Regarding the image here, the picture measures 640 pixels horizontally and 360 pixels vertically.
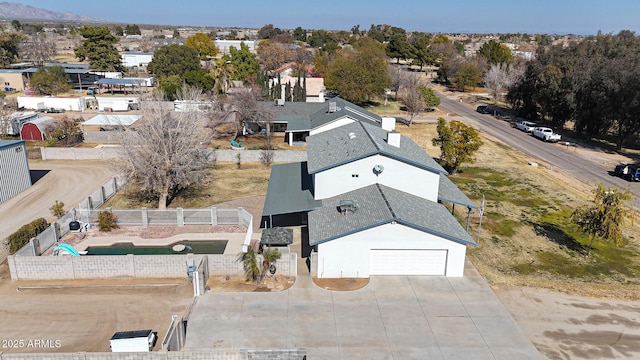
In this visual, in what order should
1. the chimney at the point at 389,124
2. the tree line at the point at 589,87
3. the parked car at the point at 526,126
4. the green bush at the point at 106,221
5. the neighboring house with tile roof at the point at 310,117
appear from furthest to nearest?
1. the parked car at the point at 526,126
2. the tree line at the point at 589,87
3. the neighboring house with tile roof at the point at 310,117
4. the chimney at the point at 389,124
5. the green bush at the point at 106,221

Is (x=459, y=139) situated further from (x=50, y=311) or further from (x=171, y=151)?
(x=50, y=311)

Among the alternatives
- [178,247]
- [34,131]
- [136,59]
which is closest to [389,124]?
[178,247]

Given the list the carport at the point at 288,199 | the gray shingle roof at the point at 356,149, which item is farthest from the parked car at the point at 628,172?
the carport at the point at 288,199

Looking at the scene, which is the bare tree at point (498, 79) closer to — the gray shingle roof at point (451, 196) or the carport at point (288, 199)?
the gray shingle roof at point (451, 196)

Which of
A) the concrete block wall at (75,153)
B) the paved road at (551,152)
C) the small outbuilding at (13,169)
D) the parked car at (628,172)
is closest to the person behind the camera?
the small outbuilding at (13,169)

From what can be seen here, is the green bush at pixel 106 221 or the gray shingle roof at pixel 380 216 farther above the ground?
the gray shingle roof at pixel 380 216

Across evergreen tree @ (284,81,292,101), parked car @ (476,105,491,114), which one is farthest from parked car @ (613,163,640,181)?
evergreen tree @ (284,81,292,101)

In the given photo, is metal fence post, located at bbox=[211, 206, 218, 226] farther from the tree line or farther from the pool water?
the tree line
